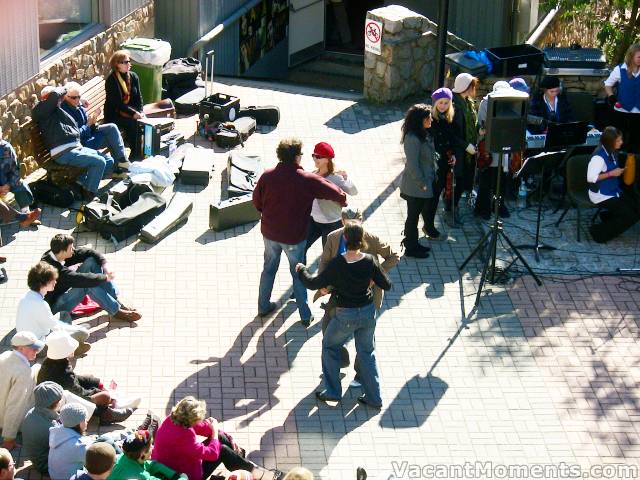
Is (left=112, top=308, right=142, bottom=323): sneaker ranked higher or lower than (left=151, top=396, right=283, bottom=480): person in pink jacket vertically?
lower

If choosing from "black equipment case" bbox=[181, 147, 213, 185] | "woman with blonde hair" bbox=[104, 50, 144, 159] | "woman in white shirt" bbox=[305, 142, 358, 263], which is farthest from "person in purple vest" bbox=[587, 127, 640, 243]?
"woman with blonde hair" bbox=[104, 50, 144, 159]

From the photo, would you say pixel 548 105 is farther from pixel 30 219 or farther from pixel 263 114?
pixel 30 219

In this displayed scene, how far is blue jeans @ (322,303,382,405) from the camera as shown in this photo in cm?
974

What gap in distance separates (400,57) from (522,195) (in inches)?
145

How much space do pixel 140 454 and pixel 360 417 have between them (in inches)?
91.9

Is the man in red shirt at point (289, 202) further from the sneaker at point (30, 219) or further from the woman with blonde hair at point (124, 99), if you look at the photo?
the woman with blonde hair at point (124, 99)

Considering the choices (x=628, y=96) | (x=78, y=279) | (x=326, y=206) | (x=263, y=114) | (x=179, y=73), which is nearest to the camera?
(x=78, y=279)

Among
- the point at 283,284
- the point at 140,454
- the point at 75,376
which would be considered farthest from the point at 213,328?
the point at 140,454

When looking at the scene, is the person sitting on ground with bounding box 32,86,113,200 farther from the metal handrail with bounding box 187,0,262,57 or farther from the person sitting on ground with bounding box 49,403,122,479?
the person sitting on ground with bounding box 49,403,122,479

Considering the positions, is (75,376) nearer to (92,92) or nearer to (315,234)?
(315,234)

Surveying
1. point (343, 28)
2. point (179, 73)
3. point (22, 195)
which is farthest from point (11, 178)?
point (343, 28)

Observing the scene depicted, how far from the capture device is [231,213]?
42.8ft

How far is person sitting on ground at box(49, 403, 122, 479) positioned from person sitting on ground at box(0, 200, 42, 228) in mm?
4160

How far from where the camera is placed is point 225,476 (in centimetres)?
906
